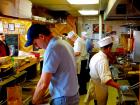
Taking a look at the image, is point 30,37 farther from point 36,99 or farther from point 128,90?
point 128,90

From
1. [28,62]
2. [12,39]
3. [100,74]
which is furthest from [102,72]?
[12,39]

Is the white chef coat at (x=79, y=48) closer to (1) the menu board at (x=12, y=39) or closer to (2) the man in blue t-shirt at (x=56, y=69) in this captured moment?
(1) the menu board at (x=12, y=39)

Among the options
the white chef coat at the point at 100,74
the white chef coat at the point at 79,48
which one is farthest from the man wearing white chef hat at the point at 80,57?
the white chef coat at the point at 100,74

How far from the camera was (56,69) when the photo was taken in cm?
249

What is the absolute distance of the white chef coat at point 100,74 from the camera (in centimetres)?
358

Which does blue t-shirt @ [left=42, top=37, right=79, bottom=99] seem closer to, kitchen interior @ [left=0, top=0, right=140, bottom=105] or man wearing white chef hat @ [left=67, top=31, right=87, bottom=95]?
kitchen interior @ [left=0, top=0, right=140, bottom=105]

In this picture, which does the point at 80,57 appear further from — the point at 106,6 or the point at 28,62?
the point at 28,62

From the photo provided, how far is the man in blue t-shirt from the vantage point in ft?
8.05

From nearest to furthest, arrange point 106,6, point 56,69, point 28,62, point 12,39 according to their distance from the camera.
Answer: point 56,69 → point 28,62 → point 12,39 → point 106,6

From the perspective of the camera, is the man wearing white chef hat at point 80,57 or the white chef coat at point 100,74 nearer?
the white chef coat at point 100,74

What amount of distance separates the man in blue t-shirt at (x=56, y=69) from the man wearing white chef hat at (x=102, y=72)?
1.02 meters

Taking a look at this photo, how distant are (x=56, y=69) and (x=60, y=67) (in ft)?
0.16

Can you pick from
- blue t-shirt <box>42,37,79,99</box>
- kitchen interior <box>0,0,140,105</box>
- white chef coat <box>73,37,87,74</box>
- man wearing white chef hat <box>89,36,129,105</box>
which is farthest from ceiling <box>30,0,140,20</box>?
blue t-shirt <box>42,37,79,99</box>

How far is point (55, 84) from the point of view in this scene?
8.44 ft
